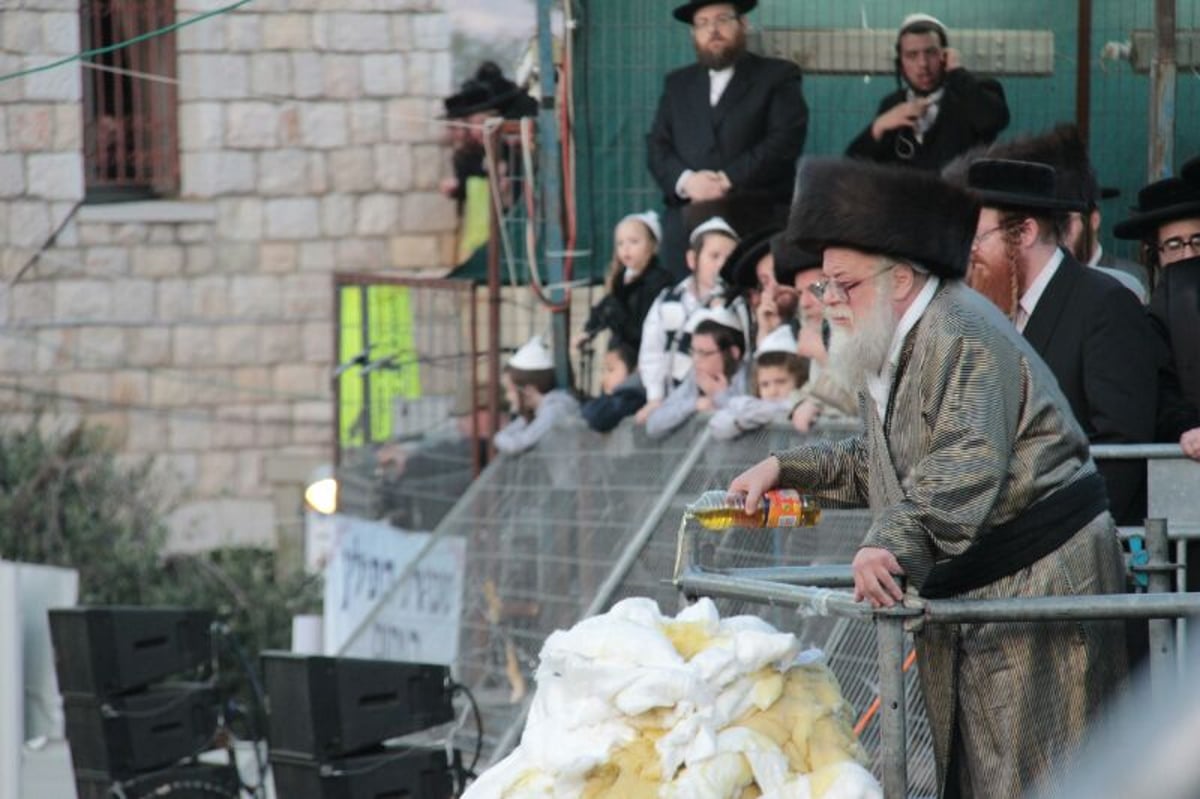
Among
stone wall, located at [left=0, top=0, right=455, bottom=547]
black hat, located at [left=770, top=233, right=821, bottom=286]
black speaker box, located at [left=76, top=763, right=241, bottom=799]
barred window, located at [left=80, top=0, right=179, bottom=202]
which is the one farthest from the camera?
stone wall, located at [left=0, top=0, right=455, bottom=547]

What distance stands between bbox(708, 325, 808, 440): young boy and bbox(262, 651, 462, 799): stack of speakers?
4.04 ft

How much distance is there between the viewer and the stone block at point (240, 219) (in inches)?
935

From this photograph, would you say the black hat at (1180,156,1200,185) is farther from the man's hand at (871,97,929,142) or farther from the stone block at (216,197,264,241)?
the stone block at (216,197,264,241)

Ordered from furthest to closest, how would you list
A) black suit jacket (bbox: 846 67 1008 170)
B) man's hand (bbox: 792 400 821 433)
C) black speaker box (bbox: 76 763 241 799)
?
black speaker box (bbox: 76 763 241 799) → black suit jacket (bbox: 846 67 1008 170) → man's hand (bbox: 792 400 821 433)

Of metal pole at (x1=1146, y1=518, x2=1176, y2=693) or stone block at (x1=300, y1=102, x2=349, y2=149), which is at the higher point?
stone block at (x1=300, y1=102, x2=349, y2=149)

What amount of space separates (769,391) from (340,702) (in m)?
1.71

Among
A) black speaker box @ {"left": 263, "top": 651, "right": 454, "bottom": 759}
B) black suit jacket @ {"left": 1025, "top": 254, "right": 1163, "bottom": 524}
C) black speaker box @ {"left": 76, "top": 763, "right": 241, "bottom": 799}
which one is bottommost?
black speaker box @ {"left": 76, "top": 763, "right": 241, "bottom": 799}

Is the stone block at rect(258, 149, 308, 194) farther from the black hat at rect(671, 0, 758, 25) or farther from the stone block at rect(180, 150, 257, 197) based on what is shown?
the black hat at rect(671, 0, 758, 25)

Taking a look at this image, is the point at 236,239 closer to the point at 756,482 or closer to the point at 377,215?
the point at 377,215

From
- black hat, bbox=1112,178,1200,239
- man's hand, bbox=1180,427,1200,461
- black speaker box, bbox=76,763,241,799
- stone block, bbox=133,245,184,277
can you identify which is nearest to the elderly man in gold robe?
man's hand, bbox=1180,427,1200,461

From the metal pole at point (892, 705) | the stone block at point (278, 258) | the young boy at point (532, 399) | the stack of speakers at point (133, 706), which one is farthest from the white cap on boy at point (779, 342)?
the stone block at point (278, 258)

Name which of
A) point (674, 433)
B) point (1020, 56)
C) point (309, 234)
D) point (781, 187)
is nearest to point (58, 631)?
point (674, 433)

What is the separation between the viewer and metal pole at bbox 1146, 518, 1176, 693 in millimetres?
5102

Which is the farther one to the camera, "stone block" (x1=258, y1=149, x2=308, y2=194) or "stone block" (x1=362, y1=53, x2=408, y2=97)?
"stone block" (x1=362, y1=53, x2=408, y2=97)
